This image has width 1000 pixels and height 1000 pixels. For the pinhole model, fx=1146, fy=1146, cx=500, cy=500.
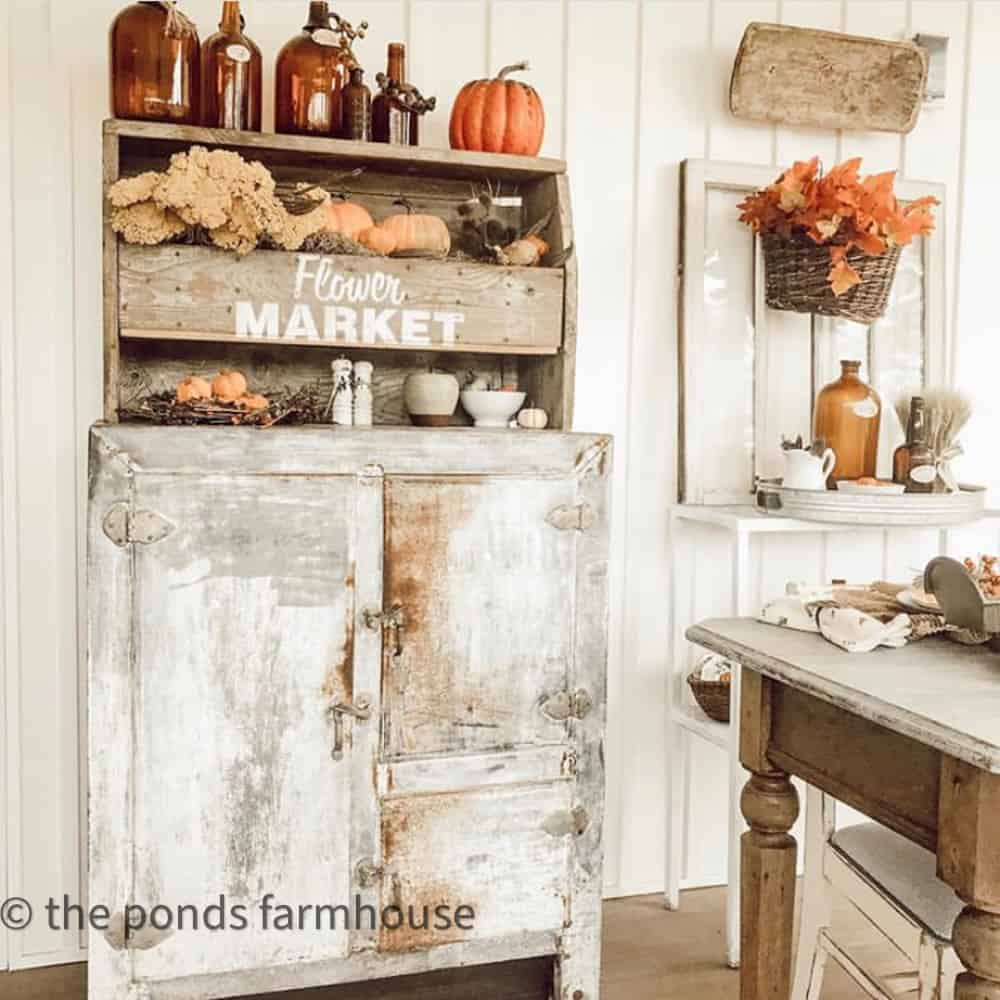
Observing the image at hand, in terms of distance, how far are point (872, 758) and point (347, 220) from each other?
1558mm

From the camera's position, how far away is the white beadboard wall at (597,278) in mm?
2623

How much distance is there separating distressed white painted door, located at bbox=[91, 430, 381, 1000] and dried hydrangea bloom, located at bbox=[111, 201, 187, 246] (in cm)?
45

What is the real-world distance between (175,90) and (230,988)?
1.79 m

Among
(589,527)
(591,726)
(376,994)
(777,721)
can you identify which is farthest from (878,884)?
(376,994)

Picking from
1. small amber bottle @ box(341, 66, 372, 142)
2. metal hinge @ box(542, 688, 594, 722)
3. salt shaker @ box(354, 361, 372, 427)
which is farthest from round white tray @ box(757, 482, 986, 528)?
small amber bottle @ box(341, 66, 372, 142)

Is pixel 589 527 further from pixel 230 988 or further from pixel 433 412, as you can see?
pixel 230 988

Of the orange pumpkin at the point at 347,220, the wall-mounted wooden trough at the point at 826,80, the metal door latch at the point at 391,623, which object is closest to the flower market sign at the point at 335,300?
the orange pumpkin at the point at 347,220

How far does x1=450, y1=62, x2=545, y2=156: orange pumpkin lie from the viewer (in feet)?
8.35

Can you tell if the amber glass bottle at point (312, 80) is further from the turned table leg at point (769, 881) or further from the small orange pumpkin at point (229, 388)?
the turned table leg at point (769, 881)

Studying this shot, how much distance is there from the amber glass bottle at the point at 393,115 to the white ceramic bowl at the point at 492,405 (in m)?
0.58

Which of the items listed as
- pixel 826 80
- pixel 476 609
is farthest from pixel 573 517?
pixel 826 80

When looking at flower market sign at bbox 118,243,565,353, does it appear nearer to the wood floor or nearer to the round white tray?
the round white tray

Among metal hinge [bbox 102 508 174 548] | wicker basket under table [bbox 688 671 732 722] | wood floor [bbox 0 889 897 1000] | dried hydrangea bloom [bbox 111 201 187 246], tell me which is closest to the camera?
metal hinge [bbox 102 508 174 548]

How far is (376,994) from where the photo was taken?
2.51 meters
